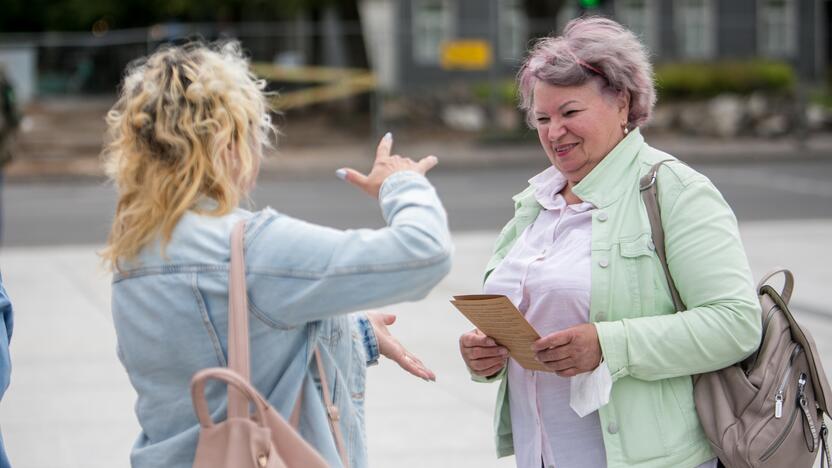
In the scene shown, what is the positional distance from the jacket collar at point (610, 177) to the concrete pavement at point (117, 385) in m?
2.05

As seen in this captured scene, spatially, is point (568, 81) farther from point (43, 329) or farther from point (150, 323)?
point (43, 329)

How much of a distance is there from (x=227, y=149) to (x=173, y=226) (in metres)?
0.18

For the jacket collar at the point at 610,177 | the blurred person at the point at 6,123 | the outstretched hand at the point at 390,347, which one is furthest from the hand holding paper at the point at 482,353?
the blurred person at the point at 6,123

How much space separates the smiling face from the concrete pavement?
1990 millimetres

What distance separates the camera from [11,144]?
11.9m

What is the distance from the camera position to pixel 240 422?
7.24ft

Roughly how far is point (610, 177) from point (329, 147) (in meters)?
21.9

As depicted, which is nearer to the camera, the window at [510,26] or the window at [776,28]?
the window at [510,26]

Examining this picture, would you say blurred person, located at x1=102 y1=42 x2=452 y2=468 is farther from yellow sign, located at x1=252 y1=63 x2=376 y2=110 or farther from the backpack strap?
yellow sign, located at x1=252 y1=63 x2=376 y2=110

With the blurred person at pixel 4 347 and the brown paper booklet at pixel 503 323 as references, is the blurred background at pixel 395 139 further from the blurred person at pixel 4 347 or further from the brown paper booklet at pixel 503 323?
the brown paper booklet at pixel 503 323

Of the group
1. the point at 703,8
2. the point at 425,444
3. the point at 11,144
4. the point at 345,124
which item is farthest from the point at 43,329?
the point at 703,8

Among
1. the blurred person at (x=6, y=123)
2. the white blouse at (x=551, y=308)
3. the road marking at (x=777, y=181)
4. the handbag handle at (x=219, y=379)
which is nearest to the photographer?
the handbag handle at (x=219, y=379)

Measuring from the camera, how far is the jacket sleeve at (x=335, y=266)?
2230 millimetres

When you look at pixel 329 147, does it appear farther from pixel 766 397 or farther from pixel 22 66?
pixel 766 397
